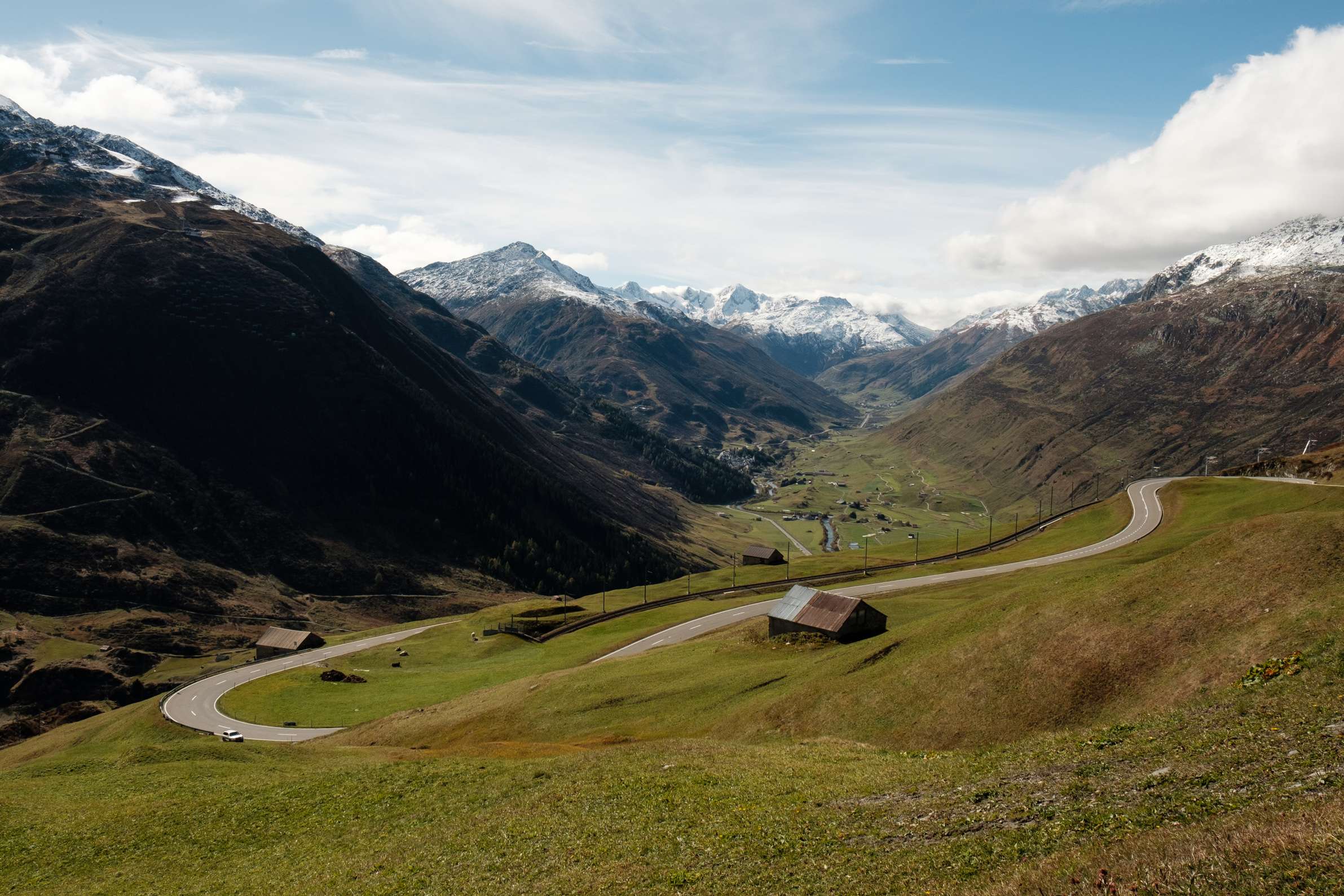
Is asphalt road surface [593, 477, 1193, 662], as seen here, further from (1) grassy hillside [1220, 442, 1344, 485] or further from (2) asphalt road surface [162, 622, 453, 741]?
(2) asphalt road surface [162, 622, 453, 741]

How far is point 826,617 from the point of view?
72.9 m

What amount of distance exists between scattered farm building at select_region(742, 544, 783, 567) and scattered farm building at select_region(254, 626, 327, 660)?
273 feet

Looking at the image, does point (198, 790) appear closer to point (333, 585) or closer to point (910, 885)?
point (910, 885)

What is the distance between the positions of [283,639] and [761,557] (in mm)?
93104

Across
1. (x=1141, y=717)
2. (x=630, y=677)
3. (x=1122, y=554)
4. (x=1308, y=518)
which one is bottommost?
(x=1122, y=554)

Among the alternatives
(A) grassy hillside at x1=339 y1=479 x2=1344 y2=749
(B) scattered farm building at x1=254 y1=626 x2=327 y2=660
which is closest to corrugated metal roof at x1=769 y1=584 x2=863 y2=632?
(A) grassy hillside at x1=339 y1=479 x2=1344 y2=749

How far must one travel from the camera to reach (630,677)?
69062mm

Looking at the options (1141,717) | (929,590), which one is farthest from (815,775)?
(929,590)

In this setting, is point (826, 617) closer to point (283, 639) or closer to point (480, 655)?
point (480, 655)

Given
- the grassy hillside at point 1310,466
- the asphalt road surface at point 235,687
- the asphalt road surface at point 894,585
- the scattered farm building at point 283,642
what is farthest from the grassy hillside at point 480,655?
the grassy hillside at point 1310,466

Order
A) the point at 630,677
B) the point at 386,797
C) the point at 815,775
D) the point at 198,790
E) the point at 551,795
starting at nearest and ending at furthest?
the point at 815,775
the point at 551,795
the point at 386,797
the point at 198,790
the point at 630,677

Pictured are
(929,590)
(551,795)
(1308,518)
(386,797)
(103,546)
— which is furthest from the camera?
(103,546)

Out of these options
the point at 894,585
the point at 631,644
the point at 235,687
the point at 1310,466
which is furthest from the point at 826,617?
the point at 1310,466

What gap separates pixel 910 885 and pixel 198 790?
42.1m
